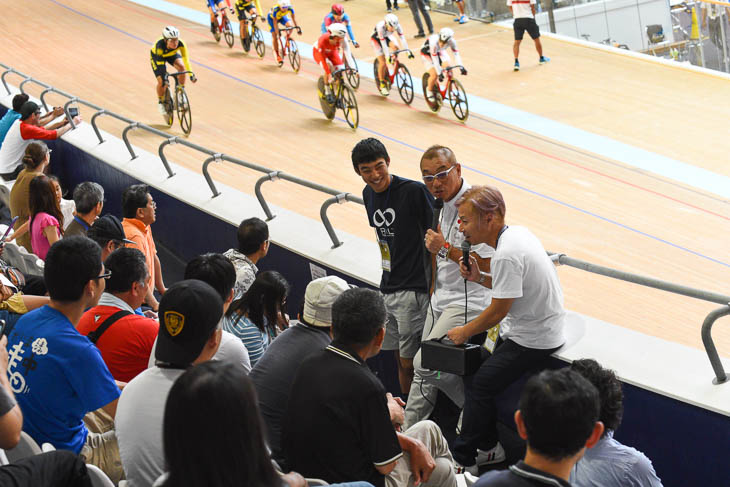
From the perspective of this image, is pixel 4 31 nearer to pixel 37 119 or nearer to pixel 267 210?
pixel 37 119

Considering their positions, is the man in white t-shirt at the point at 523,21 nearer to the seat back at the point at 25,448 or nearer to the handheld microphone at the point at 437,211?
the handheld microphone at the point at 437,211

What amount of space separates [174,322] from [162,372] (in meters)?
0.15

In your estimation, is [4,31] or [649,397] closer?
[649,397]

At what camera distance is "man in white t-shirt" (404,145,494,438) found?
12.4 feet

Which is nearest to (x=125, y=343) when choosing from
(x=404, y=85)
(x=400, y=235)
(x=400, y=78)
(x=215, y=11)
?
(x=400, y=235)

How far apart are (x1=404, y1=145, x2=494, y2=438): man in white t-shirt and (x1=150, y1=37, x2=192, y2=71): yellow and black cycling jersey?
8.02 m

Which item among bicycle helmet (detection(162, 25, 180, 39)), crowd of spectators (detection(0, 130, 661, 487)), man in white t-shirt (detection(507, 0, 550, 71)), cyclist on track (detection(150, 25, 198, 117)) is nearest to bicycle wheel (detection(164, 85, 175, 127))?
cyclist on track (detection(150, 25, 198, 117))

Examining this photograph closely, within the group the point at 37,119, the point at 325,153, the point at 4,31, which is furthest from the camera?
the point at 4,31

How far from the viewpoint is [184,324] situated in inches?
94.9

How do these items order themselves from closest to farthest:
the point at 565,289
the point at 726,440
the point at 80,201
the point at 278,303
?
the point at 726,440
the point at 278,303
the point at 80,201
the point at 565,289

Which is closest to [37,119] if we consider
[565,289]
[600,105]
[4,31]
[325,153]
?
[325,153]

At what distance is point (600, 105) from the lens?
12.2 m

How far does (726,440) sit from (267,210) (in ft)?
12.1

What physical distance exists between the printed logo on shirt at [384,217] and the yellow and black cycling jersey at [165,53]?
303 inches
